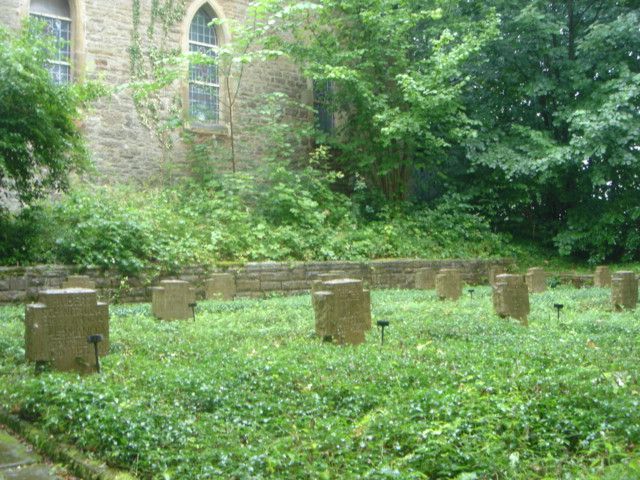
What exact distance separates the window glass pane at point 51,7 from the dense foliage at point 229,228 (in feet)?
15.2

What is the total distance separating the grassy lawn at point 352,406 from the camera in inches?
168

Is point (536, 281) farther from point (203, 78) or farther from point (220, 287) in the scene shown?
point (203, 78)

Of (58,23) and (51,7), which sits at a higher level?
(51,7)

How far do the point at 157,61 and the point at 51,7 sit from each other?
9.17ft

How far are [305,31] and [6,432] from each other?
17.7 m

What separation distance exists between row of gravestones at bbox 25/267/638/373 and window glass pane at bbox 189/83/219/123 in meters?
8.80

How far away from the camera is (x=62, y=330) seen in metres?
6.70

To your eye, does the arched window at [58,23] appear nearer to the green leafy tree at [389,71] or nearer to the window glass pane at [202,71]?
the window glass pane at [202,71]

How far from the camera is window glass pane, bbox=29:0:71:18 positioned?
1738 cm

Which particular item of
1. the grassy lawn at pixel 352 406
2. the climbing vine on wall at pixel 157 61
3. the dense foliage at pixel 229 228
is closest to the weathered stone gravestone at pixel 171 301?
the grassy lawn at pixel 352 406

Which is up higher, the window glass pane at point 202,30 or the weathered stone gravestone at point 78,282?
the window glass pane at point 202,30

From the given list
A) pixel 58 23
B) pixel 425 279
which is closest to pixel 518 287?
pixel 425 279

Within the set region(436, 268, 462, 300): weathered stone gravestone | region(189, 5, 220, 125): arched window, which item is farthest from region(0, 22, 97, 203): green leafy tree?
region(436, 268, 462, 300): weathered stone gravestone

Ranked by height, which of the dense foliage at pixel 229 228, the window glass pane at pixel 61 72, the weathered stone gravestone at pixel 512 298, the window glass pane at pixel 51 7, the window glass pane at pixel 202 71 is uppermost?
the window glass pane at pixel 51 7
